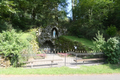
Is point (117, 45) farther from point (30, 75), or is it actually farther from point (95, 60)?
point (30, 75)

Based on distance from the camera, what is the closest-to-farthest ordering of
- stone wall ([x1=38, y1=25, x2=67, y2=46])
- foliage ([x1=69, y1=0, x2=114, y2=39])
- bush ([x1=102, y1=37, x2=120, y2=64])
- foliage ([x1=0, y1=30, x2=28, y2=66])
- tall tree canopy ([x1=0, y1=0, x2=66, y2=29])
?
1. foliage ([x1=0, y1=30, x2=28, y2=66])
2. bush ([x1=102, y1=37, x2=120, y2=64])
3. foliage ([x1=69, y1=0, x2=114, y2=39])
4. stone wall ([x1=38, y1=25, x2=67, y2=46])
5. tall tree canopy ([x1=0, y1=0, x2=66, y2=29])

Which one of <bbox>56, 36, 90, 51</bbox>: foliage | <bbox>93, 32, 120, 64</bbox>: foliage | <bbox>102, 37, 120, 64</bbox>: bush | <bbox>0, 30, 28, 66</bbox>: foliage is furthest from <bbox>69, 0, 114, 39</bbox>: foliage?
<bbox>0, 30, 28, 66</bbox>: foliage

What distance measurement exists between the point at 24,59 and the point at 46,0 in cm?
1639

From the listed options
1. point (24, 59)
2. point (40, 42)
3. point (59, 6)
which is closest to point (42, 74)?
point (24, 59)

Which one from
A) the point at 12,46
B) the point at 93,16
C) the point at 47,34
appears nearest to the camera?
the point at 12,46

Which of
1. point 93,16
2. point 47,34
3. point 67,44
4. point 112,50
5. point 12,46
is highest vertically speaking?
point 93,16

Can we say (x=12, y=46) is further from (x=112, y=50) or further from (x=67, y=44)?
(x=67, y=44)

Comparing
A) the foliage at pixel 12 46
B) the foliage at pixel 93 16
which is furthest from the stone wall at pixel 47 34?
the foliage at pixel 12 46

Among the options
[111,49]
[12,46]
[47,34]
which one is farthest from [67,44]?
[12,46]

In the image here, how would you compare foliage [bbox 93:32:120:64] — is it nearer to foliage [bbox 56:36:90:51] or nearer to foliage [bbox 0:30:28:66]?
foliage [bbox 56:36:90:51]

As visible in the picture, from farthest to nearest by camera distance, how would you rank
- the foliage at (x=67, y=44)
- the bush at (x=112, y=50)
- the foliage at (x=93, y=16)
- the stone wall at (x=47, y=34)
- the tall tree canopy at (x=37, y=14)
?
1. the tall tree canopy at (x=37, y=14)
2. the stone wall at (x=47, y=34)
3. the foliage at (x=93, y=16)
4. the foliage at (x=67, y=44)
5. the bush at (x=112, y=50)

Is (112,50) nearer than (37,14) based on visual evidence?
Yes

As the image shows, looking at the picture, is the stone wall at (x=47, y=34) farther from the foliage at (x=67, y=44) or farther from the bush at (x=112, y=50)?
the bush at (x=112, y=50)

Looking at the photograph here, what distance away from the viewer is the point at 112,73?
5613 mm
